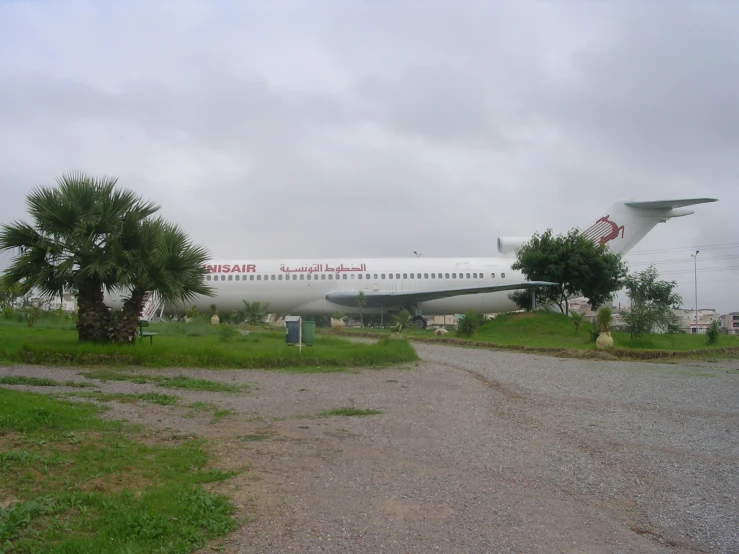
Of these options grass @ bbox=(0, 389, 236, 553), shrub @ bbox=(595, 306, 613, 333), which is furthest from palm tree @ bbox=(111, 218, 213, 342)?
shrub @ bbox=(595, 306, 613, 333)

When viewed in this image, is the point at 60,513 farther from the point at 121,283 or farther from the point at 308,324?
the point at 308,324

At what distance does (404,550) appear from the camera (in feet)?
12.3

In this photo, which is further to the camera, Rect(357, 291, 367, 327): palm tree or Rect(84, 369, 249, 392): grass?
Rect(357, 291, 367, 327): palm tree

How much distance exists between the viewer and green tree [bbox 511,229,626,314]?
27.1 meters

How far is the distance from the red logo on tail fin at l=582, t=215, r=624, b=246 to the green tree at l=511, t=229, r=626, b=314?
17.7ft

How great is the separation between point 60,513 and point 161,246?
10.3 metres

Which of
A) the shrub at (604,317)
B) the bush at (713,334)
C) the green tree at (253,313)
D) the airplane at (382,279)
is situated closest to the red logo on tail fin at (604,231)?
the airplane at (382,279)

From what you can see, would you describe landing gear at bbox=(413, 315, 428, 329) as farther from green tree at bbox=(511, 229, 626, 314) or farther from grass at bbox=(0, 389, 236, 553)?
grass at bbox=(0, 389, 236, 553)

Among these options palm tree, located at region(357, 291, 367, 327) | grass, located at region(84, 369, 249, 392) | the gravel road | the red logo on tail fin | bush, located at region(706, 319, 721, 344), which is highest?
the red logo on tail fin

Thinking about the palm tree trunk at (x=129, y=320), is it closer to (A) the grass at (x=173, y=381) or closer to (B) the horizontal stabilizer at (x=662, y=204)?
(A) the grass at (x=173, y=381)

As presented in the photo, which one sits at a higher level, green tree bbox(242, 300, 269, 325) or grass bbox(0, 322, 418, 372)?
green tree bbox(242, 300, 269, 325)

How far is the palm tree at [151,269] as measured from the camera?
536 inches

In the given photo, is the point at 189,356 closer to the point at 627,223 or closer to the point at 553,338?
the point at 553,338

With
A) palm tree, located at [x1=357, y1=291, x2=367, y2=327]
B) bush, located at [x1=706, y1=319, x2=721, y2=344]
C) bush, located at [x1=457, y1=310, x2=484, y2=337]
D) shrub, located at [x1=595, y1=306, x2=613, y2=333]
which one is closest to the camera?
shrub, located at [x1=595, y1=306, x2=613, y2=333]
